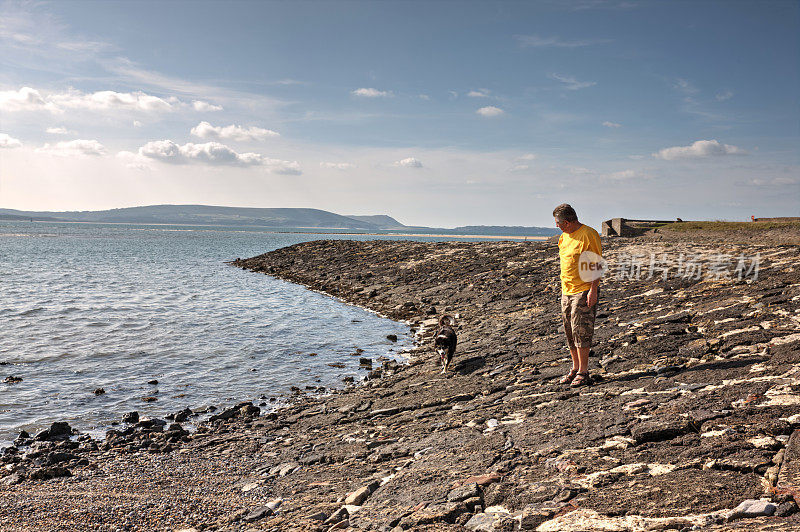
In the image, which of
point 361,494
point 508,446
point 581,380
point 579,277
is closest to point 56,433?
point 361,494

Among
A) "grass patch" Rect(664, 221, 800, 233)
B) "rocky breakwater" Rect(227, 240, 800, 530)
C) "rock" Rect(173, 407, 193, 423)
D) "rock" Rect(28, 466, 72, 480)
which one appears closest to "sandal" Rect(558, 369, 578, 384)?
"rocky breakwater" Rect(227, 240, 800, 530)

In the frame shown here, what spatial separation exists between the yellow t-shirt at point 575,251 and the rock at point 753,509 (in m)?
4.55

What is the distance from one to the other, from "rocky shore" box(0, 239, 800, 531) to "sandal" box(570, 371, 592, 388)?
0.28 m

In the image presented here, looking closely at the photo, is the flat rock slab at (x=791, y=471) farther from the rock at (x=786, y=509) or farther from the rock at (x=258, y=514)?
the rock at (x=258, y=514)

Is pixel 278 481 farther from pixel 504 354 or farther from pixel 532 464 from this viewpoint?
pixel 504 354

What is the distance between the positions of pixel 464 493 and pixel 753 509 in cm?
259

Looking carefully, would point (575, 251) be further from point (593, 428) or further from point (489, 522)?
point (489, 522)

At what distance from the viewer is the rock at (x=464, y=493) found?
529 cm

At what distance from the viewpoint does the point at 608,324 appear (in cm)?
1312

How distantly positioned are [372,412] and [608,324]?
7.02 m

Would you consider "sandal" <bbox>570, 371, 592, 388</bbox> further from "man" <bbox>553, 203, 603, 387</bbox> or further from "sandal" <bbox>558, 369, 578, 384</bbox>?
"sandal" <bbox>558, 369, 578, 384</bbox>

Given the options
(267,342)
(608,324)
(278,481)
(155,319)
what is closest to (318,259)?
(155,319)

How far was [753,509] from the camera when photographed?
3916mm

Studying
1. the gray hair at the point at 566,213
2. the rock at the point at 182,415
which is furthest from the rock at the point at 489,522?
the rock at the point at 182,415
